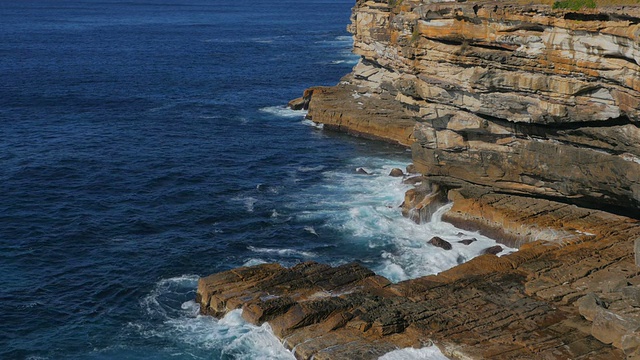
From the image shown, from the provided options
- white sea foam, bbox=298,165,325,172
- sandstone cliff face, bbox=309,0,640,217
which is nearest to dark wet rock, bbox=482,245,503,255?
sandstone cliff face, bbox=309,0,640,217

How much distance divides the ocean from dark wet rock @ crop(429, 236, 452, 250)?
2.18 ft

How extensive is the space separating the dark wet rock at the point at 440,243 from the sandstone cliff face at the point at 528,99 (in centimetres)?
646

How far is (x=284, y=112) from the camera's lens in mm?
108812

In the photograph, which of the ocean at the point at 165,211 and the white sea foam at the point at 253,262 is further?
the white sea foam at the point at 253,262

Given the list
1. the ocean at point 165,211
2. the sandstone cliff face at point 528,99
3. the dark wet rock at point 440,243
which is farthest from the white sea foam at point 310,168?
the dark wet rock at point 440,243

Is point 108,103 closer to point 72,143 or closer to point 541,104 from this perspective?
point 72,143

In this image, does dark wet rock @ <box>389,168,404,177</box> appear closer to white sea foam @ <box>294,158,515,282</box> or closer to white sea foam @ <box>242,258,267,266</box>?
white sea foam @ <box>294,158,515,282</box>

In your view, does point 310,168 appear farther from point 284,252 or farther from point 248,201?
point 284,252

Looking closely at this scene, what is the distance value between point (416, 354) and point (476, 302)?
658 centimetres

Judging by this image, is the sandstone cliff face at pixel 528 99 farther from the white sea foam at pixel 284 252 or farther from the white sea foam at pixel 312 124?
the white sea foam at pixel 312 124

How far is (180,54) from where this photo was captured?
158750 mm

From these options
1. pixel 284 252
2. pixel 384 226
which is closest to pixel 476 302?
pixel 284 252

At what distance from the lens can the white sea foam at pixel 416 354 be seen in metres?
41.2

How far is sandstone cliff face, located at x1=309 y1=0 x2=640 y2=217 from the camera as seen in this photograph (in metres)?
48.9
